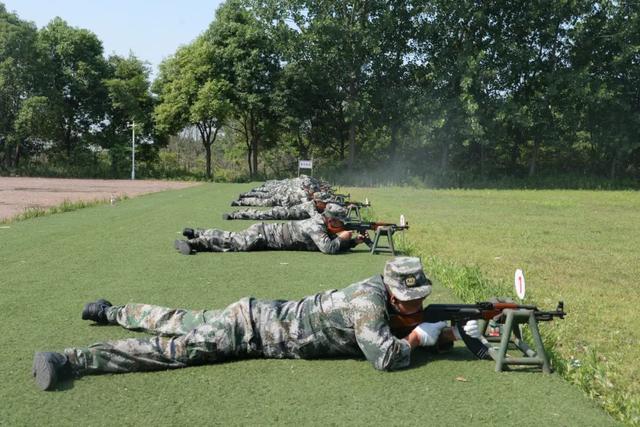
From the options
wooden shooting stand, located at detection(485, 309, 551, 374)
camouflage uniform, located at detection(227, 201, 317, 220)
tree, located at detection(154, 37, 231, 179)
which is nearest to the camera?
wooden shooting stand, located at detection(485, 309, 551, 374)

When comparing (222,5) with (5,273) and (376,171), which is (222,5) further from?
(5,273)

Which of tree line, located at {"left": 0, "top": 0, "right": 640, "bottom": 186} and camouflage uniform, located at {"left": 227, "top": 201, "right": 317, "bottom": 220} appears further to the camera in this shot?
tree line, located at {"left": 0, "top": 0, "right": 640, "bottom": 186}

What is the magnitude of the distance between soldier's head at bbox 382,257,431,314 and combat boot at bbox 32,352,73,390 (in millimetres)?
2308

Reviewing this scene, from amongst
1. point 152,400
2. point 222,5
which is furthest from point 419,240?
point 222,5

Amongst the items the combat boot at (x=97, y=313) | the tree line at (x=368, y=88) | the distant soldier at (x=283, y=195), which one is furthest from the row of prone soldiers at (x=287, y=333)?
the tree line at (x=368, y=88)

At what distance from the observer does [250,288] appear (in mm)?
7305

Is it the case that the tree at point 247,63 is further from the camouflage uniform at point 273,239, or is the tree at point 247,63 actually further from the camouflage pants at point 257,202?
the camouflage uniform at point 273,239

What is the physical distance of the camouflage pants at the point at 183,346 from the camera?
4.40 m

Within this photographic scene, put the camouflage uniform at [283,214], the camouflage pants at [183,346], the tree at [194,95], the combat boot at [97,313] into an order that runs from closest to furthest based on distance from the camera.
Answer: the camouflage pants at [183,346] < the combat boot at [97,313] < the camouflage uniform at [283,214] < the tree at [194,95]

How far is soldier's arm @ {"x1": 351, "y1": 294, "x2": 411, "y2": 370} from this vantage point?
14.7 feet

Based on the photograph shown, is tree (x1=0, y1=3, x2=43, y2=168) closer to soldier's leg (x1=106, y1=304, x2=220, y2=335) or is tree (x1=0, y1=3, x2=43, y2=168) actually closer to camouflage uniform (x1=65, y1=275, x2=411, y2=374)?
soldier's leg (x1=106, y1=304, x2=220, y2=335)

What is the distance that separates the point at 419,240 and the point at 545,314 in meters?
7.94

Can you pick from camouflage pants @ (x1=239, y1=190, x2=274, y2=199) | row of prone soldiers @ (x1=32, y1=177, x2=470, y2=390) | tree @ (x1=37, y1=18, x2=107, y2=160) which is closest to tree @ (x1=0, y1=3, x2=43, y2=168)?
tree @ (x1=37, y1=18, x2=107, y2=160)

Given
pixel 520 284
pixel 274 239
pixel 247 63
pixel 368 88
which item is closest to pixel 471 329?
pixel 520 284
